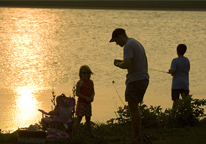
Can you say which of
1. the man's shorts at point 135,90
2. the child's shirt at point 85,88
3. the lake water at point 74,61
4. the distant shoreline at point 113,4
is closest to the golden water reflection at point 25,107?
the lake water at point 74,61

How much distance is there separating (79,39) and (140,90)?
12.8m

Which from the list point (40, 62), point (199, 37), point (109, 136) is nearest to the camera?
point (109, 136)

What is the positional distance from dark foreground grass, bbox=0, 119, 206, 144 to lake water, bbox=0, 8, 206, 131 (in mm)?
1409

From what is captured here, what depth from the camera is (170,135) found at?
6223 mm

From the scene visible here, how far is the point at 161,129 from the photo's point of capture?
6.49 meters

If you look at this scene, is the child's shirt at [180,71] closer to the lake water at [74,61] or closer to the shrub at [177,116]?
the shrub at [177,116]

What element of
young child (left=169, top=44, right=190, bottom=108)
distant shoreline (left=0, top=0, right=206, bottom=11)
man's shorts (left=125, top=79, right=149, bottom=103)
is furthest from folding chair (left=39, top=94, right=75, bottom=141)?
distant shoreline (left=0, top=0, right=206, bottom=11)

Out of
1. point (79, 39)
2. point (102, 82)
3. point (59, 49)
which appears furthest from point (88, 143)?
point (79, 39)

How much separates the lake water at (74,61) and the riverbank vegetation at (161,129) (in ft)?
4.60

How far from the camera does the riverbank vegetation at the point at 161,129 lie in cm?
584

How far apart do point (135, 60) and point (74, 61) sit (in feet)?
25.4

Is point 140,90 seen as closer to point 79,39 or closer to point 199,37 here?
point 79,39

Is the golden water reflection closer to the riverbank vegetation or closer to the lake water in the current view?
the lake water

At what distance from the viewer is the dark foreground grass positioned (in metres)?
5.78
